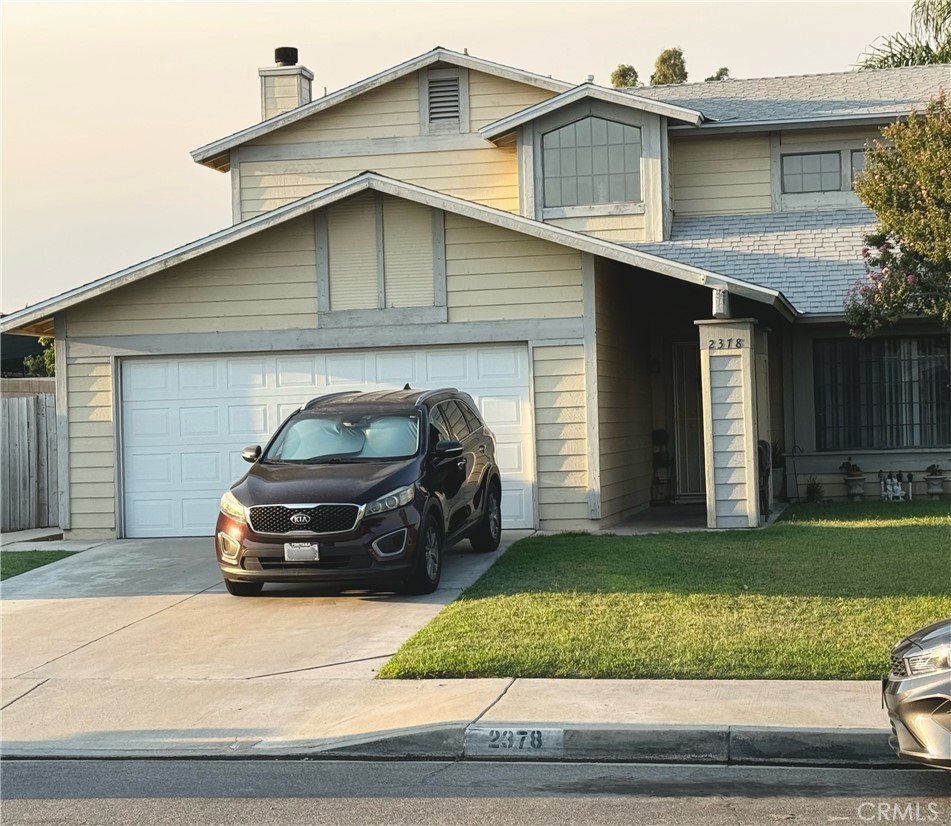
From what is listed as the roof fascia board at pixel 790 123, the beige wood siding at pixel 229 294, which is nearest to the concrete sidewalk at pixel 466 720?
the beige wood siding at pixel 229 294

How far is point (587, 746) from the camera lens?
24.3 ft

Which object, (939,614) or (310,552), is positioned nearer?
(939,614)

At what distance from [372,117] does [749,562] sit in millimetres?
11911

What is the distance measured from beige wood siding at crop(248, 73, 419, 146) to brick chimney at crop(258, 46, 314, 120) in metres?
1.18

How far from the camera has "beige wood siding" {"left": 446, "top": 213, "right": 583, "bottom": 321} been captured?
52.8 ft

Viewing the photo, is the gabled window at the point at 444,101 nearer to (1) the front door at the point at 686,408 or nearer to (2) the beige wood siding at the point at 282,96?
(2) the beige wood siding at the point at 282,96

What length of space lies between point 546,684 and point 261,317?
9.09m

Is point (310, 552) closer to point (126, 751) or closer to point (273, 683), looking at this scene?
point (273, 683)

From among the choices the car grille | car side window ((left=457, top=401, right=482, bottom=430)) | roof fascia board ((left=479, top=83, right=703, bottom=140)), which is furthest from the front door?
the car grille

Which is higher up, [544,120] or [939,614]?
[544,120]

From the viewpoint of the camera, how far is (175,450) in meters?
16.7

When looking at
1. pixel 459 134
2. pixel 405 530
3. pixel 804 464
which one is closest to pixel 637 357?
pixel 804 464

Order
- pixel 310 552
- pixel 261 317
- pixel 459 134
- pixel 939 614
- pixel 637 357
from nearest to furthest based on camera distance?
pixel 939 614 < pixel 310 552 < pixel 261 317 < pixel 637 357 < pixel 459 134

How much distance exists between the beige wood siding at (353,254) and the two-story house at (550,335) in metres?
0.03
